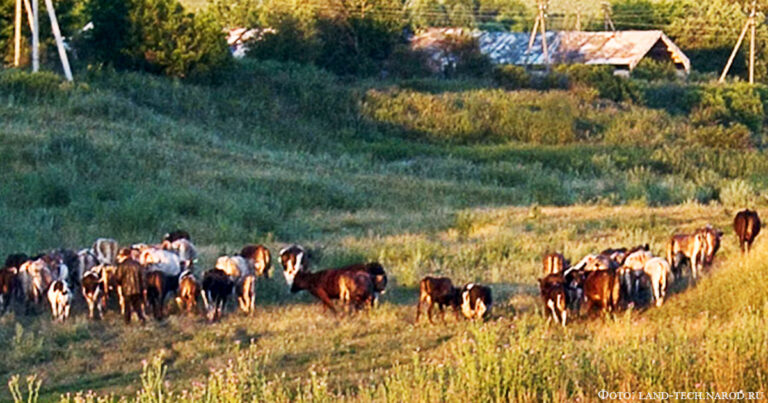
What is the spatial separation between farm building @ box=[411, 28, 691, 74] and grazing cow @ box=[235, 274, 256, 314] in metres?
49.2

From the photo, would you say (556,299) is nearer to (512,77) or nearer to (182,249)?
(182,249)

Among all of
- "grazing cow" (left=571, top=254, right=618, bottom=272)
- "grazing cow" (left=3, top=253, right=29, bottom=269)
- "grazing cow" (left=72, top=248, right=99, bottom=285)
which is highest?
"grazing cow" (left=571, top=254, right=618, bottom=272)

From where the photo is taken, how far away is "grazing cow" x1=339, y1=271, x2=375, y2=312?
52.0 ft

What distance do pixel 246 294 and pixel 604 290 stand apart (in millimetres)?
4625

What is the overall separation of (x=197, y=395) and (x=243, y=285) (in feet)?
23.1

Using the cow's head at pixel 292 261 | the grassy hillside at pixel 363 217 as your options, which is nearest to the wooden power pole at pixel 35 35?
the grassy hillside at pixel 363 217

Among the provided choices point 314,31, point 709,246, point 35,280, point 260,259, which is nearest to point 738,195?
point 709,246

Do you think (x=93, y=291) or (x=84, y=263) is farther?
(x=84, y=263)

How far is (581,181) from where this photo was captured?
3697 centimetres

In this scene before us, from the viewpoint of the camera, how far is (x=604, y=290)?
48.9ft

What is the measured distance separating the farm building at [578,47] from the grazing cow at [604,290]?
50340 millimetres

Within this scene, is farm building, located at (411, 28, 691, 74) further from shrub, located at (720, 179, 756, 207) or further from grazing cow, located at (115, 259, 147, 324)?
grazing cow, located at (115, 259, 147, 324)

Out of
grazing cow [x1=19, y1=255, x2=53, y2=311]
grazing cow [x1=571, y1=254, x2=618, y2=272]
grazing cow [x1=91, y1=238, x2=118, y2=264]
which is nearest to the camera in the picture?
grazing cow [x1=571, y1=254, x2=618, y2=272]

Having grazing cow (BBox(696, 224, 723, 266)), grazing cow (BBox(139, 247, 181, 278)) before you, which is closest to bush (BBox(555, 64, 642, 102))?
grazing cow (BBox(696, 224, 723, 266))
